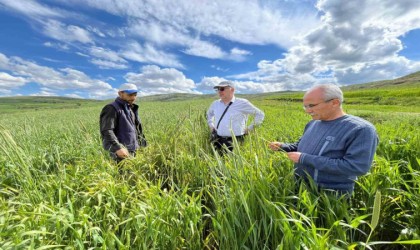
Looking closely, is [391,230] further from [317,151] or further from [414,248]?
[317,151]

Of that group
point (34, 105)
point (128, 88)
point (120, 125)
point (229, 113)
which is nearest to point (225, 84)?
point (229, 113)

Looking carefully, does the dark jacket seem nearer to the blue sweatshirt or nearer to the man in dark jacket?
the man in dark jacket

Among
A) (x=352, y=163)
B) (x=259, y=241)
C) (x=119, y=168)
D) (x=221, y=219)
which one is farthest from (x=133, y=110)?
(x=352, y=163)

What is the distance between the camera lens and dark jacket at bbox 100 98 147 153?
4133 millimetres

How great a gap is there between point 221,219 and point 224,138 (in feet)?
10.3

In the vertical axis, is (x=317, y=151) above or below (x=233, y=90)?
below

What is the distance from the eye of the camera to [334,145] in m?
2.41

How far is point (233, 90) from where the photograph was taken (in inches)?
209

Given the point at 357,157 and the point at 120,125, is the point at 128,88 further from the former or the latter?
the point at 357,157

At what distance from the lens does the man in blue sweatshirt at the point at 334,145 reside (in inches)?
86.7

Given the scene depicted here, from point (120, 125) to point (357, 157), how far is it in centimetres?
377

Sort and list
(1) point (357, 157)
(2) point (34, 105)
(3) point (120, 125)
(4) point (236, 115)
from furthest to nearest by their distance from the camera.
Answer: (2) point (34, 105) → (4) point (236, 115) → (3) point (120, 125) → (1) point (357, 157)

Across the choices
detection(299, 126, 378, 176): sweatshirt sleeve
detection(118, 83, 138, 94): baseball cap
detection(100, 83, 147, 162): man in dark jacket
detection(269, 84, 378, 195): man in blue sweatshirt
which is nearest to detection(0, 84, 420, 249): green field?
detection(269, 84, 378, 195): man in blue sweatshirt

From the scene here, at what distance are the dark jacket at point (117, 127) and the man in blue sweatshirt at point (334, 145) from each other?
120 inches
